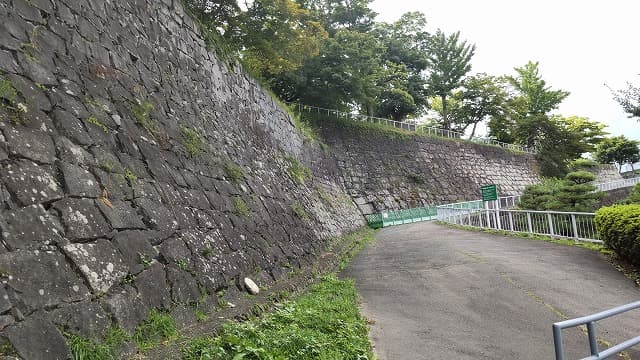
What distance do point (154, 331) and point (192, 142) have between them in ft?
A: 12.4

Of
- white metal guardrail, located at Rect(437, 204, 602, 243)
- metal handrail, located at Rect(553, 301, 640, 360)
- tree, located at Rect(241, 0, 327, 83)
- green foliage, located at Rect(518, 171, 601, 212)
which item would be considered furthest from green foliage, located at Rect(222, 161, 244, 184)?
green foliage, located at Rect(518, 171, 601, 212)

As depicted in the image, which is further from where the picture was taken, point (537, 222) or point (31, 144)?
point (537, 222)

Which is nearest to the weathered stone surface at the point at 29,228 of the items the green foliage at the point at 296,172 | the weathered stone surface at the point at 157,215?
the weathered stone surface at the point at 157,215

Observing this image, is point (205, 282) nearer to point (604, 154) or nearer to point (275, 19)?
point (275, 19)

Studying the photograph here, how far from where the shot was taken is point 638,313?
5.47 m

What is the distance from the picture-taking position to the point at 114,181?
4.23 m

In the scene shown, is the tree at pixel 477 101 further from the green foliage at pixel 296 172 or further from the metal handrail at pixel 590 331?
the metal handrail at pixel 590 331

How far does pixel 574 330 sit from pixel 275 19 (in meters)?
14.1

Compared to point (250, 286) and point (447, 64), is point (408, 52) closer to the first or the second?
point (447, 64)

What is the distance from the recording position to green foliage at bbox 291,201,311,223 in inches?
406

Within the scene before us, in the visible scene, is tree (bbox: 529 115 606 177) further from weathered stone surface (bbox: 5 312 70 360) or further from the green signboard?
weathered stone surface (bbox: 5 312 70 360)

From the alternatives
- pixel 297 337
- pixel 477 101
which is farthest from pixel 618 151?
pixel 297 337

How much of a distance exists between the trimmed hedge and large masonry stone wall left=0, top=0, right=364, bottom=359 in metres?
6.47

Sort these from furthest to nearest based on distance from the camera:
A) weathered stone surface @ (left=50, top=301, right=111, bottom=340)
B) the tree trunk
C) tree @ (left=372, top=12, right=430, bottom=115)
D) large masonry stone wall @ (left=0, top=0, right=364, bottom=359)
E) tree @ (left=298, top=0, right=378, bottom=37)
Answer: the tree trunk
tree @ (left=372, top=12, right=430, bottom=115)
tree @ (left=298, top=0, right=378, bottom=37)
large masonry stone wall @ (left=0, top=0, right=364, bottom=359)
weathered stone surface @ (left=50, top=301, right=111, bottom=340)
